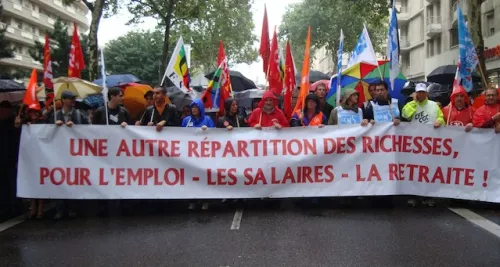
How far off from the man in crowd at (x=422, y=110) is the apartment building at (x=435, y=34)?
20.7 metres

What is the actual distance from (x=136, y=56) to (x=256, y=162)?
38117mm

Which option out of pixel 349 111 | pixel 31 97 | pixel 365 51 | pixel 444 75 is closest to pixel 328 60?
pixel 444 75

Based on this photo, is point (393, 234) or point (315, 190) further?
point (315, 190)

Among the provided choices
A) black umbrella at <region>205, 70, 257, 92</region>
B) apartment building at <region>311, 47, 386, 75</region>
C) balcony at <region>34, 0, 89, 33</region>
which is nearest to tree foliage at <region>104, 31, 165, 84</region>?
apartment building at <region>311, 47, 386, 75</region>

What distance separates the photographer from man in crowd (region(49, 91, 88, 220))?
272 inches

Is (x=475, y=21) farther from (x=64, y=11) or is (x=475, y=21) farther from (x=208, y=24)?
(x=64, y=11)

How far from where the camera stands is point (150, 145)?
6918mm

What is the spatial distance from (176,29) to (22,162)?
1242 inches

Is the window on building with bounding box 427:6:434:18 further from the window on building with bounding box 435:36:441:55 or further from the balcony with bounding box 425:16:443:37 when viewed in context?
the window on building with bounding box 435:36:441:55

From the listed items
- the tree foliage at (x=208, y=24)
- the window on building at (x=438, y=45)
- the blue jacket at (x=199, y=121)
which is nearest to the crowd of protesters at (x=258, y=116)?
the blue jacket at (x=199, y=121)

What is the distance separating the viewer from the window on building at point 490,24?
27550 millimetres

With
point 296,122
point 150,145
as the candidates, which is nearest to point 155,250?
point 150,145

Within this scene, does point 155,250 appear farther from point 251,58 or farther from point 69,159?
point 251,58

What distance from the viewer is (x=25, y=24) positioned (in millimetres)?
52125
